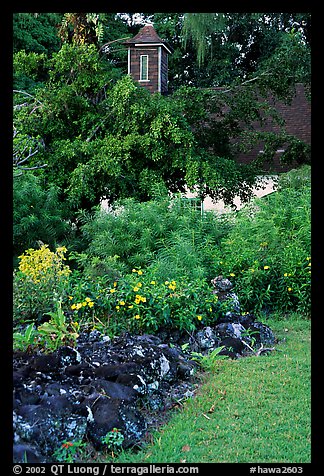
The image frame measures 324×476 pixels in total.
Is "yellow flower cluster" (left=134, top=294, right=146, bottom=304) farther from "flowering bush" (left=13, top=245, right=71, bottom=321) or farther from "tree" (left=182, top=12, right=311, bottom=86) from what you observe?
"tree" (left=182, top=12, right=311, bottom=86)

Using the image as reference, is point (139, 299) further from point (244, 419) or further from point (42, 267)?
point (244, 419)

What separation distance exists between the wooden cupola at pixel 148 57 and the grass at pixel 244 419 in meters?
11.0

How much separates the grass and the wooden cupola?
11.0 metres

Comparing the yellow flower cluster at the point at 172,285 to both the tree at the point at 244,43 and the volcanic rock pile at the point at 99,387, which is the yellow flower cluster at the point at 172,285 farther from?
the tree at the point at 244,43

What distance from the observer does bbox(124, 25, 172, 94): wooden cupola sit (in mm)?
14570

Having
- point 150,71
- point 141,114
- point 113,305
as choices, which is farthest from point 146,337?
point 150,71

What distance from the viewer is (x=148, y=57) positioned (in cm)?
1490

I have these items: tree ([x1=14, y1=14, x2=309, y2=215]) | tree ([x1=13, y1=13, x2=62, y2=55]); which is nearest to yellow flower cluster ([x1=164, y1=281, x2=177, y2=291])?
tree ([x1=14, y1=14, x2=309, y2=215])

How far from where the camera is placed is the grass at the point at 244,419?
3512 millimetres

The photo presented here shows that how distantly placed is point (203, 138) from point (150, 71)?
3.58 metres

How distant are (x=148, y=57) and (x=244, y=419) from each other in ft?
40.6

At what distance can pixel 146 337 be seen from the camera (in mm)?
5000

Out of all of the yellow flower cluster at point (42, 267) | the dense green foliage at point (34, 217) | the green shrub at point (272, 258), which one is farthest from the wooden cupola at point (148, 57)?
the yellow flower cluster at point (42, 267)

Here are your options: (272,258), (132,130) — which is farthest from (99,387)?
(132,130)
